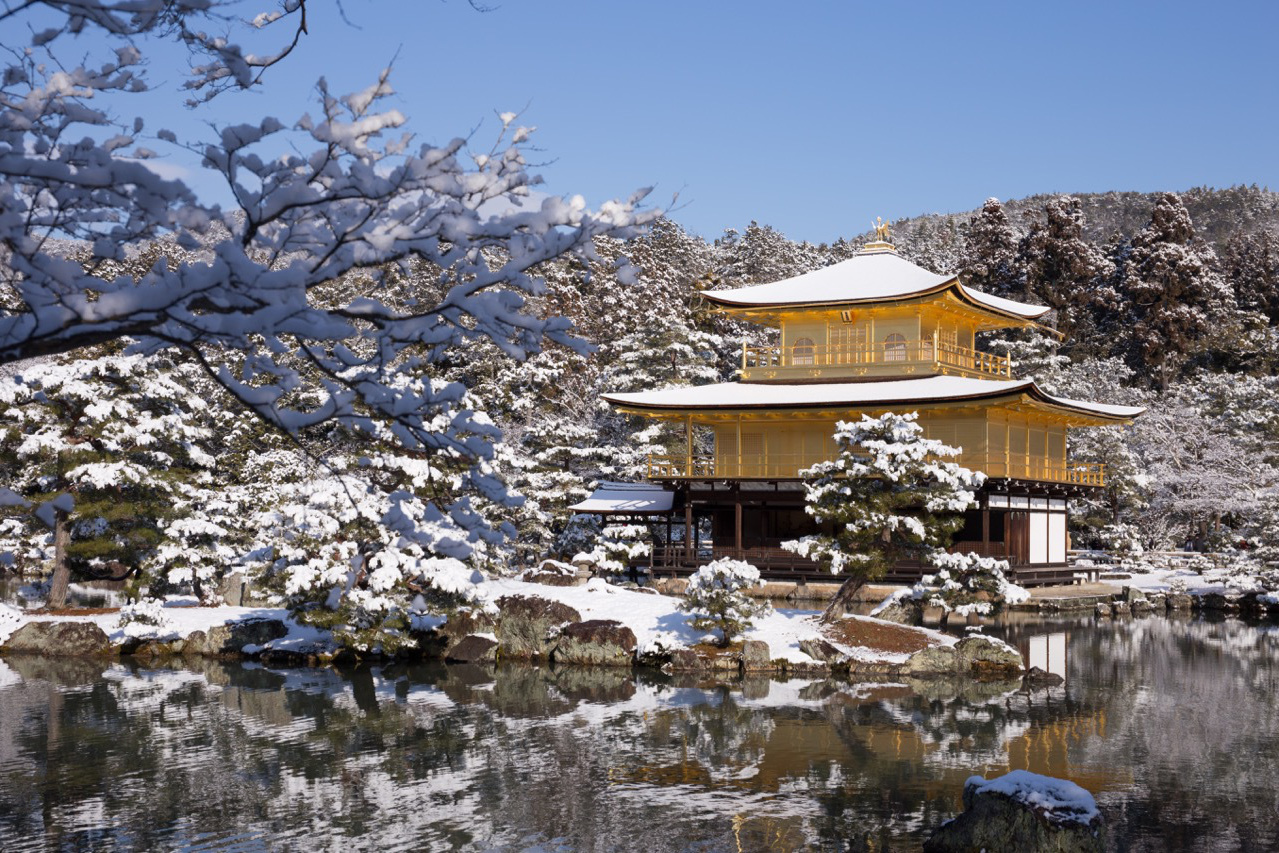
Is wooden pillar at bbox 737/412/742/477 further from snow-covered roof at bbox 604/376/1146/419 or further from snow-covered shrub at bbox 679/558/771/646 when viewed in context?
snow-covered shrub at bbox 679/558/771/646

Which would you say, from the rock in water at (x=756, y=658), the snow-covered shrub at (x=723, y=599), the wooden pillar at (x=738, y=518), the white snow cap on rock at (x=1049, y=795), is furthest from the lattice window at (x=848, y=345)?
the white snow cap on rock at (x=1049, y=795)

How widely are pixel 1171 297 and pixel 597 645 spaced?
130ft

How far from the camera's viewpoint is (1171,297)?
165 ft

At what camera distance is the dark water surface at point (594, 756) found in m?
9.55

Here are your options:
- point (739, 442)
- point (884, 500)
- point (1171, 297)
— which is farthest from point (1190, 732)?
point (1171, 297)

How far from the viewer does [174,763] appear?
39.7 ft

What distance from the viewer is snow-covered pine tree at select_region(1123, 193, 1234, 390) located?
49.3 metres

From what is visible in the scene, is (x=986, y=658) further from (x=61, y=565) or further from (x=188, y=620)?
(x=61, y=565)

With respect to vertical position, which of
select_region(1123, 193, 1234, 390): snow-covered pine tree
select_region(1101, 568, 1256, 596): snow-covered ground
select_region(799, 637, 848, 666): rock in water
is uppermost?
select_region(1123, 193, 1234, 390): snow-covered pine tree

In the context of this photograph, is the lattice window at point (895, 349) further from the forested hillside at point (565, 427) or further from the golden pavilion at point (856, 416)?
the forested hillside at point (565, 427)

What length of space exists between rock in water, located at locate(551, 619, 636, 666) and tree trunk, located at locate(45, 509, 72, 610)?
9.89m

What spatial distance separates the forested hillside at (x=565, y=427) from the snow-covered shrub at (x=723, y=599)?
404 centimetres

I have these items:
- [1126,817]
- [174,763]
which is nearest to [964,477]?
[1126,817]

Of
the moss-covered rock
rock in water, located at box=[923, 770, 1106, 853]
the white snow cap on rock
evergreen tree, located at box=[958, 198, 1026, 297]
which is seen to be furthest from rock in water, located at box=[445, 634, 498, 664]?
evergreen tree, located at box=[958, 198, 1026, 297]
